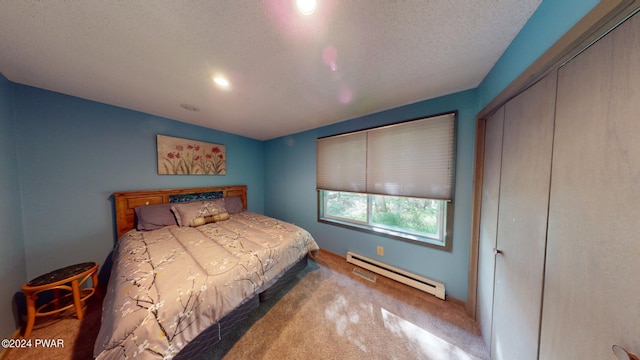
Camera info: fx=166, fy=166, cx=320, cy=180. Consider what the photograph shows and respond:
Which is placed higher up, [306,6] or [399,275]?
[306,6]

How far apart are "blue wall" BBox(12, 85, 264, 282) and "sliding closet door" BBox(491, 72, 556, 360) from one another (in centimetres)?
376

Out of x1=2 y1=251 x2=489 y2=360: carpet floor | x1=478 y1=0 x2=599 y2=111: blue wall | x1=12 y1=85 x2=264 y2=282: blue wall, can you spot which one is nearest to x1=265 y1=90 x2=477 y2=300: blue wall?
x1=2 y1=251 x2=489 y2=360: carpet floor

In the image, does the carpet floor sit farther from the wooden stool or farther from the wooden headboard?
the wooden headboard

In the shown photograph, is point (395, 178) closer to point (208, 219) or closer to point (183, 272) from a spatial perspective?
point (183, 272)

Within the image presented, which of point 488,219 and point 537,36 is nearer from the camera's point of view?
point 537,36

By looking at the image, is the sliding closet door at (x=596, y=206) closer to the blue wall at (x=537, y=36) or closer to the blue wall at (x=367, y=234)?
the blue wall at (x=537, y=36)

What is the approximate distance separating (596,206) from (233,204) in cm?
350

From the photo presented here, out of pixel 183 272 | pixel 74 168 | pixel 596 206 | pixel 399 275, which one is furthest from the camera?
pixel 399 275

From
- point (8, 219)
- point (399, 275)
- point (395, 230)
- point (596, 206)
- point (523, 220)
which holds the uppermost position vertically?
point (596, 206)

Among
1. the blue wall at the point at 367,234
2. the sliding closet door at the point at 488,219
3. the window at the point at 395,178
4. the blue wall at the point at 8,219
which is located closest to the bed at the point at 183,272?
the blue wall at the point at 8,219

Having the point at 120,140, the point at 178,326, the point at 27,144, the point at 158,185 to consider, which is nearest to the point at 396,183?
the point at 178,326

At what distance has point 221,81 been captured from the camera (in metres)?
1.51

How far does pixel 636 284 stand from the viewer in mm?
478

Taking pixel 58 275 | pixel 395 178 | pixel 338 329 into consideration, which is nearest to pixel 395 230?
pixel 395 178
